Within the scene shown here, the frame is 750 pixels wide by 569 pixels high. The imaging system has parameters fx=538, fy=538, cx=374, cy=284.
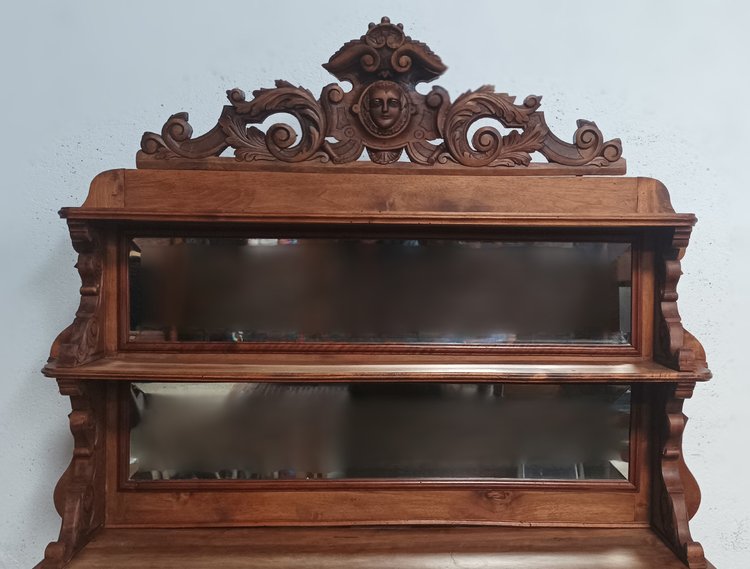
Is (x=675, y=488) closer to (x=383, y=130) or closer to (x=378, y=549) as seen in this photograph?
(x=378, y=549)

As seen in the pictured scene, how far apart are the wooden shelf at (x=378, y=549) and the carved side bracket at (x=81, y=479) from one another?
36mm

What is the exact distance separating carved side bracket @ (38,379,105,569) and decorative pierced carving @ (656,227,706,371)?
3.63 feet

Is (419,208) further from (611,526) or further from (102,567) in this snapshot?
(102,567)

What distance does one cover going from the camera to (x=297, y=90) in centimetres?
105

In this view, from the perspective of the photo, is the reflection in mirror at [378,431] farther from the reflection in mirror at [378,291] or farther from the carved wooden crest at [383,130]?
the carved wooden crest at [383,130]

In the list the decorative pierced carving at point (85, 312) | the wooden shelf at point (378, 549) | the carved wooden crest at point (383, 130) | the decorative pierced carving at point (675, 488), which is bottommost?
the wooden shelf at point (378, 549)

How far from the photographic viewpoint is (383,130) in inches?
41.6

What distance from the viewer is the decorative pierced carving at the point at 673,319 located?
0.99 meters

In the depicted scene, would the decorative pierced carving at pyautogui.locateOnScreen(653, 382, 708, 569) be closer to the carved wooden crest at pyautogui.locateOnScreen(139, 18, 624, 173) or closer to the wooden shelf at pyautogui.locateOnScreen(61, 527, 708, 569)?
the wooden shelf at pyautogui.locateOnScreen(61, 527, 708, 569)

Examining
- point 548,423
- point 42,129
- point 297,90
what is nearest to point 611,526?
point 548,423

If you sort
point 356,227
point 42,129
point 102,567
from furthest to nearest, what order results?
point 42,129
point 356,227
point 102,567

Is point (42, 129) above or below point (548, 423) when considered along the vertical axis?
above

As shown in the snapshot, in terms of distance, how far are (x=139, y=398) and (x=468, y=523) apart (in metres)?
0.73

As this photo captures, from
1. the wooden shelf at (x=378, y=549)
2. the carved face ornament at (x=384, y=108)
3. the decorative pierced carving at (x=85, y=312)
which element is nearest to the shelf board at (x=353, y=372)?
the decorative pierced carving at (x=85, y=312)
